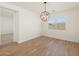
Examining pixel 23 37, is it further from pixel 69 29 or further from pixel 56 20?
pixel 69 29

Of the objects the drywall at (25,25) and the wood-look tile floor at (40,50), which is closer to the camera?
the wood-look tile floor at (40,50)

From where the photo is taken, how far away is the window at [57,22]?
456 centimetres

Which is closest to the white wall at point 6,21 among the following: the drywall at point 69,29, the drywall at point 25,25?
the drywall at point 25,25

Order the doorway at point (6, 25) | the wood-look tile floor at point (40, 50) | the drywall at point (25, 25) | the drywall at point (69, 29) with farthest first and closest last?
1. the drywall at point (69, 29)
2. the drywall at point (25, 25)
3. the doorway at point (6, 25)
4. the wood-look tile floor at point (40, 50)

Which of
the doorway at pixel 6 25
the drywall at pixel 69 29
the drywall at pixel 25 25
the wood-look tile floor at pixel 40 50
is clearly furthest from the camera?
the drywall at pixel 69 29

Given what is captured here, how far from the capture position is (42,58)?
1.03 metres

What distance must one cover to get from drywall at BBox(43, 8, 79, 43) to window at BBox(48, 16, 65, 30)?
18 cm

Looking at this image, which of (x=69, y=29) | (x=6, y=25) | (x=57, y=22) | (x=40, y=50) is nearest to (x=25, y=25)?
(x=6, y=25)

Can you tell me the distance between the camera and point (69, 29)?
477cm

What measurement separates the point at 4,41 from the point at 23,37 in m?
0.99

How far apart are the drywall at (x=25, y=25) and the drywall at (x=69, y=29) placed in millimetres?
541

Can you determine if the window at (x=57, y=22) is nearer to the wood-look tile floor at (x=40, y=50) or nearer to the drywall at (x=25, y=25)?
the drywall at (x=25, y=25)

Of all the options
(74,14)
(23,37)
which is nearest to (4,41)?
(23,37)

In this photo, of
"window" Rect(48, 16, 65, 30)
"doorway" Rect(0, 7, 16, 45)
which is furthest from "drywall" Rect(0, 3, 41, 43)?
"window" Rect(48, 16, 65, 30)
